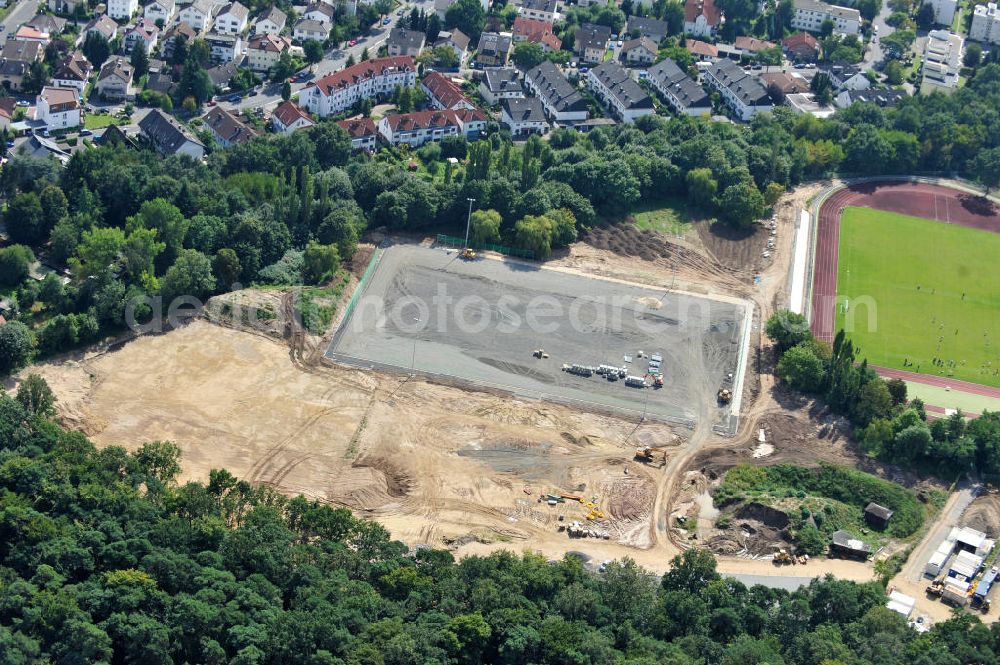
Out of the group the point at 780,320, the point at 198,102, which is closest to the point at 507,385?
the point at 780,320

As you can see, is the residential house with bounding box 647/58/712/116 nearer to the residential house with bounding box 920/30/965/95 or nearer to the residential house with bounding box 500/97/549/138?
the residential house with bounding box 500/97/549/138

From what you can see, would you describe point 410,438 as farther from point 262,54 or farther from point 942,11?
point 942,11

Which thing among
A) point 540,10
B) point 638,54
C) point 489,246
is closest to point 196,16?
point 540,10

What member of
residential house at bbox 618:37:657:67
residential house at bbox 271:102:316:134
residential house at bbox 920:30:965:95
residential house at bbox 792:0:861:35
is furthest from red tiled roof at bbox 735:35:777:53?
residential house at bbox 271:102:316:134

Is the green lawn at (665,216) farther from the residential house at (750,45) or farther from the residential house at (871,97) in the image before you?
the residential house at (750,45)

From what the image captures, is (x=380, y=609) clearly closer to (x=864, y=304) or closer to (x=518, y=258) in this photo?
(x=518, y=258)

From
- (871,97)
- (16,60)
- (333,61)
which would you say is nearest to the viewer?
(16,60)
